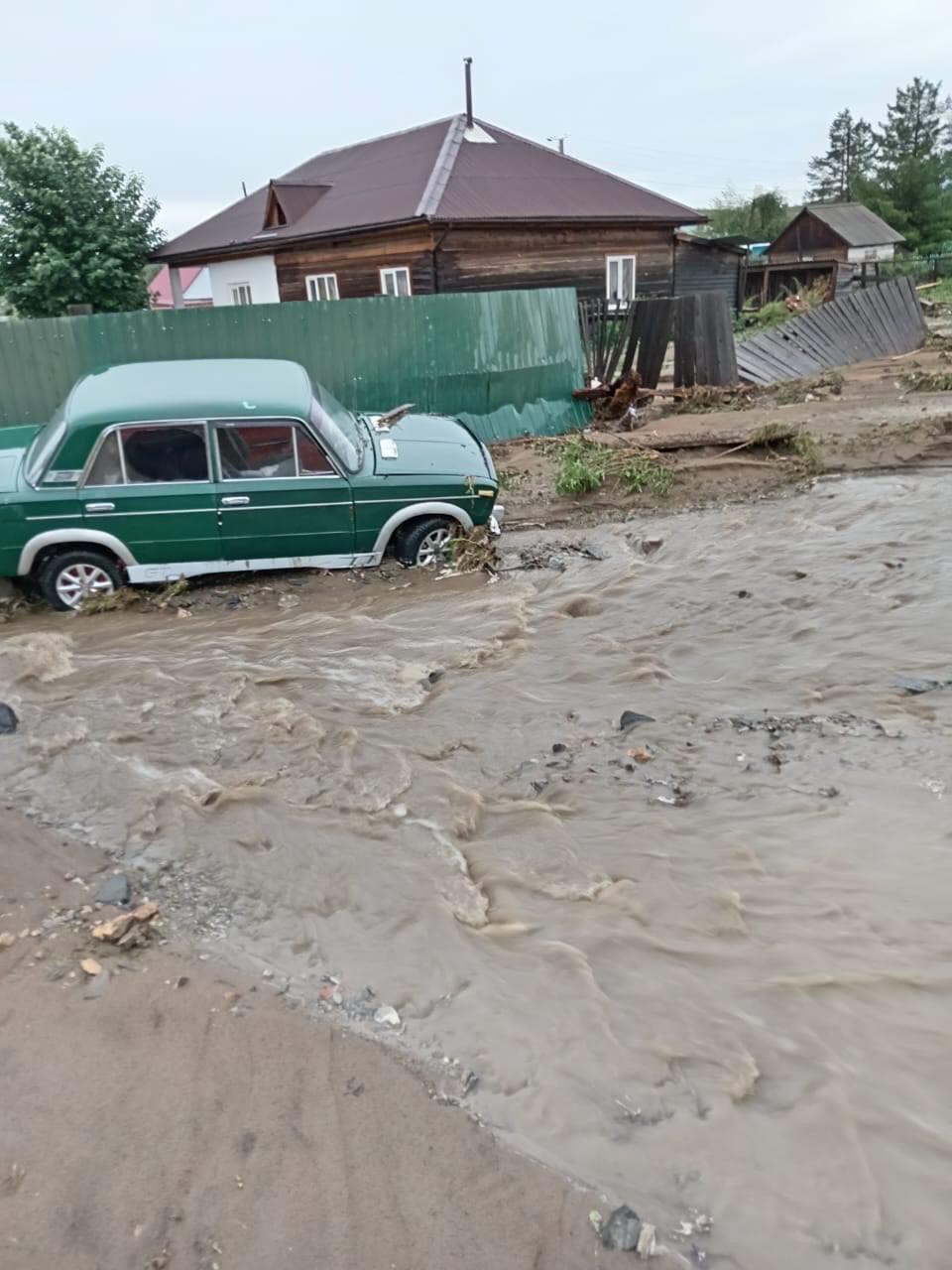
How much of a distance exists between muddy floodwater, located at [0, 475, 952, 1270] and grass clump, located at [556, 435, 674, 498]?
210 centimetres

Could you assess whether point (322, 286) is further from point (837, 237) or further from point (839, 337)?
point (837, 237)

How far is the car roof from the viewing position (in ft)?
21.8

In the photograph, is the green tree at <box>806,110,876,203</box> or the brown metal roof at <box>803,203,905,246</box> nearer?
the brown metal roof at <box>803,203,905,246</box>

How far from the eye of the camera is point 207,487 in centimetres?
686

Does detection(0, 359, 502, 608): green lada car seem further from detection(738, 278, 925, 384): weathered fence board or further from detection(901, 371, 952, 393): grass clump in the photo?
detection(901, 371, 952, 393): grass clump

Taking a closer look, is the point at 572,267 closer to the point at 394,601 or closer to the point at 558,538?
the point at 558,538

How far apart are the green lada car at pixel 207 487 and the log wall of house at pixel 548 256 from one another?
1196cm

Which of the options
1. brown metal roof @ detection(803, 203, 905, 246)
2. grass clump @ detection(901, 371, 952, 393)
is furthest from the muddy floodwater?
brown metal roof @ detection(803, 203, 905, 246)

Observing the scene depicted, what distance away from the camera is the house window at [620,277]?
20.9 metres

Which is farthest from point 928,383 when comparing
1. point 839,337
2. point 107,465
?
point 107,465

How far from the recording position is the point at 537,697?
554cm

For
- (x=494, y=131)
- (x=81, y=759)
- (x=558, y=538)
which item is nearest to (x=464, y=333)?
(x=558, y=538)

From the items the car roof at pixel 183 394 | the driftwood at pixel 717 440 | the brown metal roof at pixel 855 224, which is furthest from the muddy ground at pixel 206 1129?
the brown metal roof at pixel 855 224

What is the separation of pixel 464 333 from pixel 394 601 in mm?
5077
